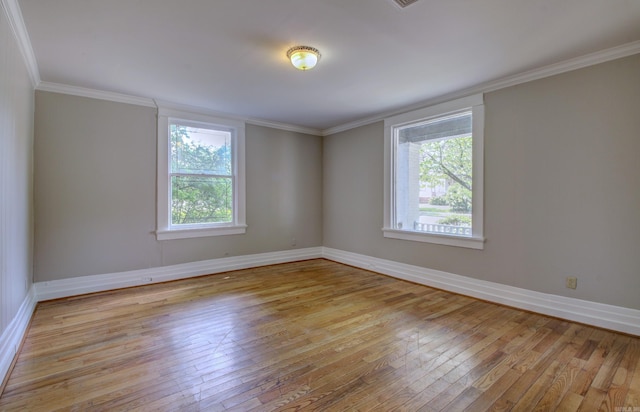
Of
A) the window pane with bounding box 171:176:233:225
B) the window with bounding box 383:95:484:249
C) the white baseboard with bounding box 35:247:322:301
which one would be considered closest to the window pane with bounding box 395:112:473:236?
the window with bounding box 383:95:484:249

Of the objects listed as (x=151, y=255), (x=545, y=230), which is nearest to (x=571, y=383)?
(x=545, y=230)

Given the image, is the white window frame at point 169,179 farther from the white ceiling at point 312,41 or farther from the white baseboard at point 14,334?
the white baseboard at point 14,334

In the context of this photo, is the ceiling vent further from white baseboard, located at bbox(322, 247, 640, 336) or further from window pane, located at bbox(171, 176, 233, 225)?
window pane, located at bbox(171, 176, 233, 225)

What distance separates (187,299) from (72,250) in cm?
155

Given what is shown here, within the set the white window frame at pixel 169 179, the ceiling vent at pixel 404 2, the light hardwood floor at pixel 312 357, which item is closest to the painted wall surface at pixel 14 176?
the light hardwood floor at pixel 312 357

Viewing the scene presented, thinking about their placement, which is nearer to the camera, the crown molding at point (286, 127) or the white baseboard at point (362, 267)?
the white baseboard at point (362, 267)

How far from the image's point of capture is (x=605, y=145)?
2727 millimetres

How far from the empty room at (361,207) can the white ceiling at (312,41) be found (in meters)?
0.02

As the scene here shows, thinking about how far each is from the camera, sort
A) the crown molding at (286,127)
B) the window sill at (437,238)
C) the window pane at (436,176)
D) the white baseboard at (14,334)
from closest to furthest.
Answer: the white baseboard at (14,334) → the window sill at (437,238) → the window pane at (436,176) → the crown molding at (286,127)

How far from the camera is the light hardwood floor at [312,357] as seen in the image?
5.79ft

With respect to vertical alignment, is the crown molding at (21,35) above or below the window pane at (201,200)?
above

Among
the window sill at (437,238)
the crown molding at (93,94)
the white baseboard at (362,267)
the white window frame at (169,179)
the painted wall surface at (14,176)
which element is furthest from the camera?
the white window frame at (169,179)

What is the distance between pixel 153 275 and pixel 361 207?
10.9 ft

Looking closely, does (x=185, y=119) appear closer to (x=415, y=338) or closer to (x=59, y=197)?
(x=59, y=197)
